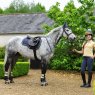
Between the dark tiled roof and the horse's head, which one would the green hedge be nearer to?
the horse's head

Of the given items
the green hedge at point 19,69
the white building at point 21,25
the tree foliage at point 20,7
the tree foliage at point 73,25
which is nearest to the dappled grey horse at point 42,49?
the green hedge at point 19,69

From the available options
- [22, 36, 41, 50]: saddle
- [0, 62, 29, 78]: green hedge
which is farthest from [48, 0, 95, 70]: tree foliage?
[22, 36, 41, 50]: saddle

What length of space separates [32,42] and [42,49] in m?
0.50

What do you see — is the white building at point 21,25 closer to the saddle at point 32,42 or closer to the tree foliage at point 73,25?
the tree foliage at point 73,25

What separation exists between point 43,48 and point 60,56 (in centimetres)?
609

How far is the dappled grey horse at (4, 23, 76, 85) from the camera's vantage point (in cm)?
1248

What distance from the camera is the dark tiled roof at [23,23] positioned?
30.9 m

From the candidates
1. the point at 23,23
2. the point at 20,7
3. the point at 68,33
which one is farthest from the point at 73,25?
the point at 20,7

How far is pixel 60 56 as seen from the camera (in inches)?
730

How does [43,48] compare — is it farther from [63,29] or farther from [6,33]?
[6,33]

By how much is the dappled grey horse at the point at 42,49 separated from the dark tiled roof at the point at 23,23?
16.4 meters

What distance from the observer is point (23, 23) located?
32.8 m

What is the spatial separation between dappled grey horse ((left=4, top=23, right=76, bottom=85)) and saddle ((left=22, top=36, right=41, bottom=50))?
3.9 inches

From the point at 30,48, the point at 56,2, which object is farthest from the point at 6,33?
the point at 30,48
